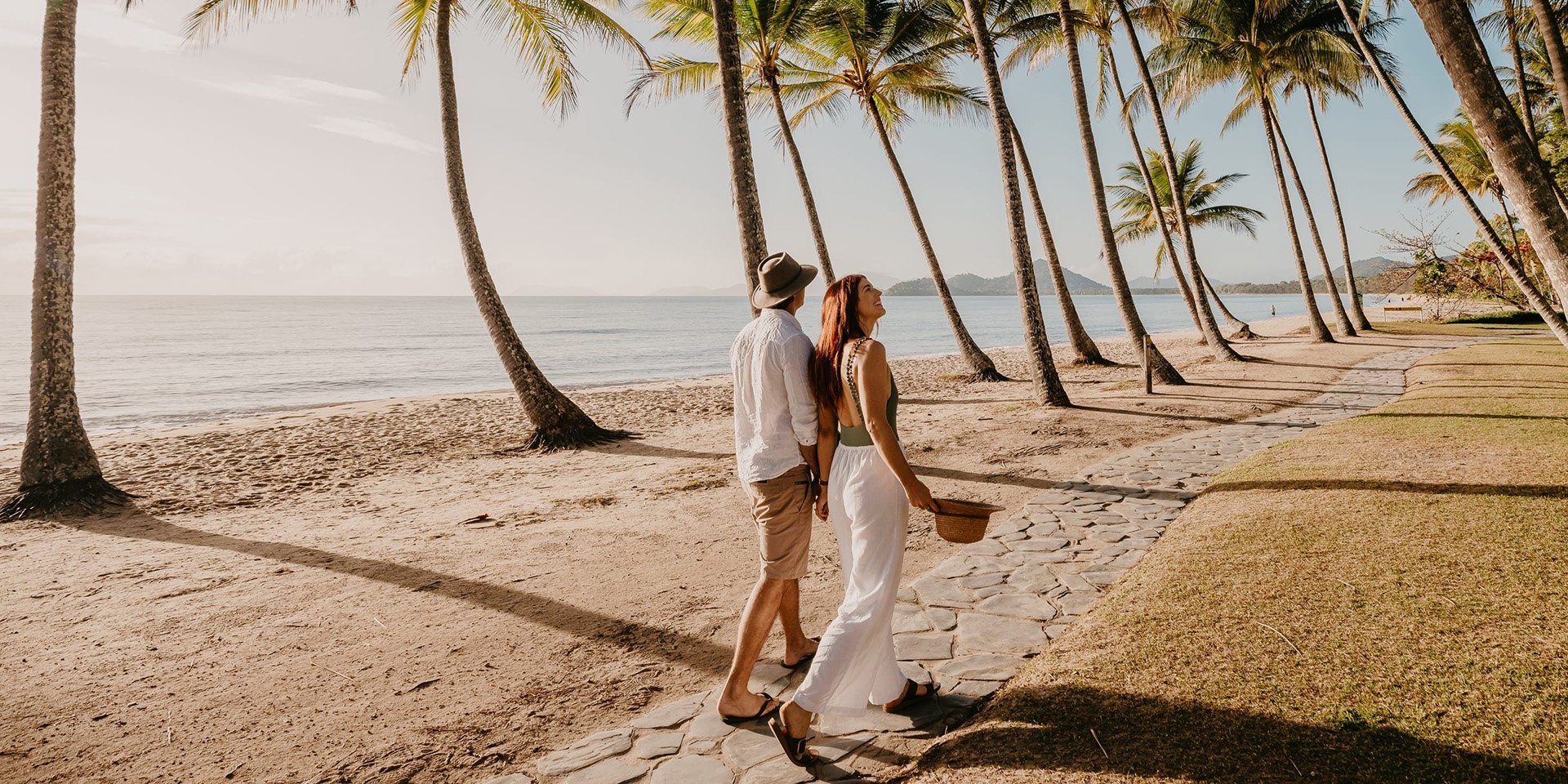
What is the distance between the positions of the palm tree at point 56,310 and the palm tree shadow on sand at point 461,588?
29.3 inches

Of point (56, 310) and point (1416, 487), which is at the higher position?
point (56, 310)

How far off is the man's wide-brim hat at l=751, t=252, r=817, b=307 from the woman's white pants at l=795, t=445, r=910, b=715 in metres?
0.74

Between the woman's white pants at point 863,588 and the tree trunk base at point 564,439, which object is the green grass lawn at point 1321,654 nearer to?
the woman's white pants at point 863,588

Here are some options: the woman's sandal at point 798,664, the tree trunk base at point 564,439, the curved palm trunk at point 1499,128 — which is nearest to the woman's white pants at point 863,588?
the woman's sandal at point 798,664

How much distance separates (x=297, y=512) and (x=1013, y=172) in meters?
10.6

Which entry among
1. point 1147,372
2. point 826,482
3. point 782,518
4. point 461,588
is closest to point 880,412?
point 826,482

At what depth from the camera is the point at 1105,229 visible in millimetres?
13797

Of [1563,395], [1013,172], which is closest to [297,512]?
[1013,172]

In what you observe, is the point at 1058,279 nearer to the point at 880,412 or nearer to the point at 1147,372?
the point at 1147,372

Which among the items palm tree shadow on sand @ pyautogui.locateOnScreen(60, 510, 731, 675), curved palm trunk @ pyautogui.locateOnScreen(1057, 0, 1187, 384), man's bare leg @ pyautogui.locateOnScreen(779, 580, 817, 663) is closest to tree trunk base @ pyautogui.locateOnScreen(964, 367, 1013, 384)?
curved palm trunk @ pyautogui.locateOnScreen(1057, 0, 1187, 384)

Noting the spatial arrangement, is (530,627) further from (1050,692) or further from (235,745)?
(1050,692)

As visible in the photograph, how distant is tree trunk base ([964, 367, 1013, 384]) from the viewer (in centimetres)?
1711

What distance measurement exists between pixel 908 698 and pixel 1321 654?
70.4 inches

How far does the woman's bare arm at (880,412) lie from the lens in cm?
265
